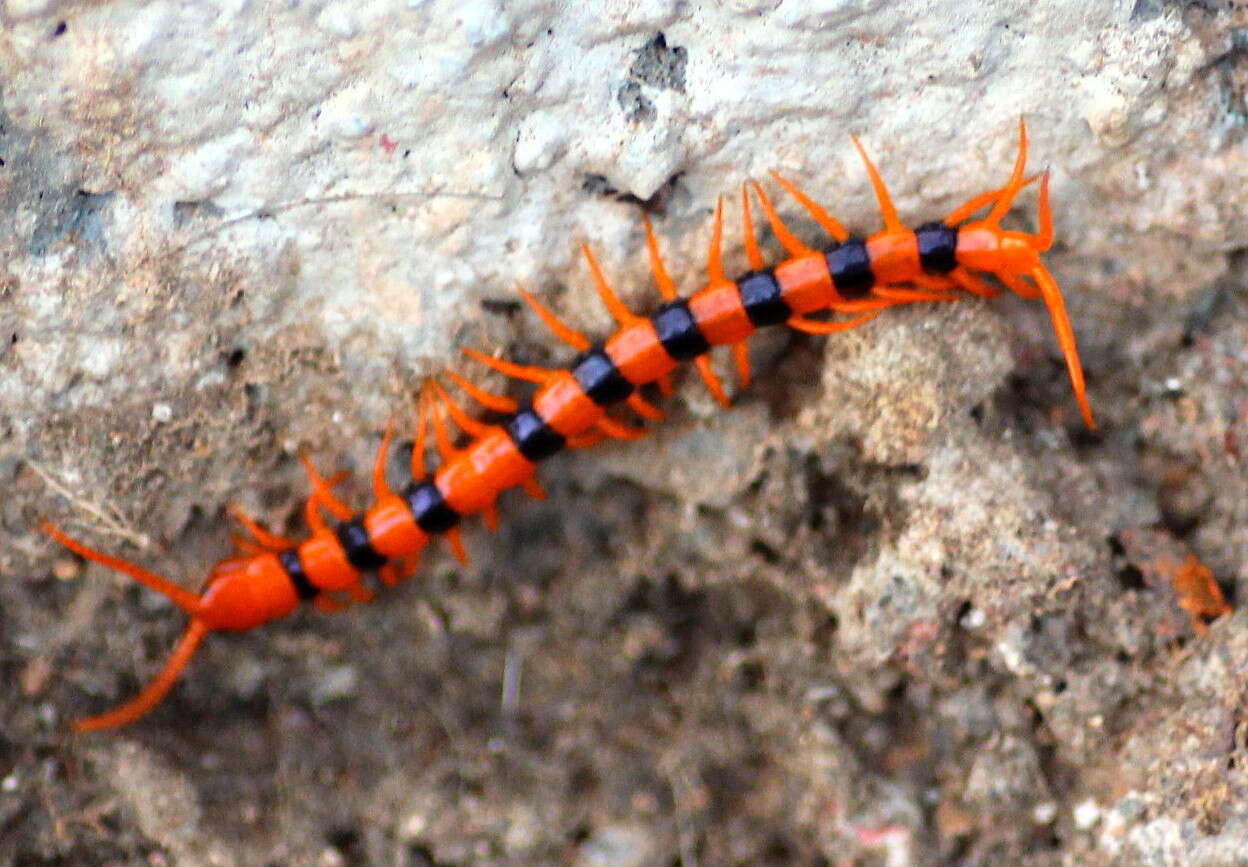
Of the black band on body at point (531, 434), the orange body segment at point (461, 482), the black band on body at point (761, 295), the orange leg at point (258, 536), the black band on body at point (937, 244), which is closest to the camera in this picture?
the black band on body at point (937, 244)

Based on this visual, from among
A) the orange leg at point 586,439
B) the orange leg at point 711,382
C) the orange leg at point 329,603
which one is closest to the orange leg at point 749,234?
the orange leg at point 711,382

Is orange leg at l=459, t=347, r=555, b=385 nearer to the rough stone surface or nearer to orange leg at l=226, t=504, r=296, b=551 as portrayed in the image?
the rough stone surface

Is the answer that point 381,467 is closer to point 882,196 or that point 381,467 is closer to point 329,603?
point 329,603

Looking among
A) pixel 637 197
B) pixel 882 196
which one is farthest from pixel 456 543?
pixel 882 196

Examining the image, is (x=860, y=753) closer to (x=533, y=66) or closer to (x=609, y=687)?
(x=609, y=687)

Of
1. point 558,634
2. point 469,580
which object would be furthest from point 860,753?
point 469,580

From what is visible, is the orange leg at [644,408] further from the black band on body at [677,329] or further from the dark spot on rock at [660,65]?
the dark spot on rock at [660,65]
